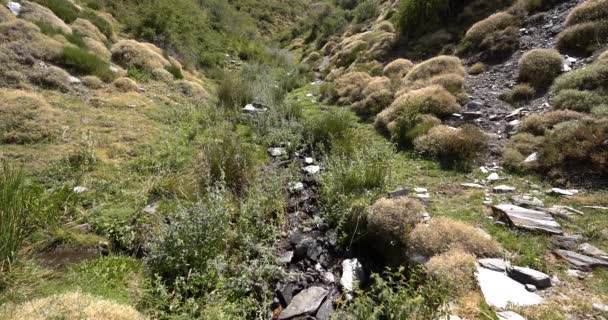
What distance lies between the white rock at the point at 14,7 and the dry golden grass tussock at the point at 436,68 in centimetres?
1409

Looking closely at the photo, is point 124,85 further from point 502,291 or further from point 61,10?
point 502,291

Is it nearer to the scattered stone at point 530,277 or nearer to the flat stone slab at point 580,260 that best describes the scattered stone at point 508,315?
the scattered stone at point 530,277

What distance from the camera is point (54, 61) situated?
368 inches

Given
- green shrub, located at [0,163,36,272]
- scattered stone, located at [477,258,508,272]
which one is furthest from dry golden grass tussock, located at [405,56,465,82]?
green shrub, located at [0,163,36,272]

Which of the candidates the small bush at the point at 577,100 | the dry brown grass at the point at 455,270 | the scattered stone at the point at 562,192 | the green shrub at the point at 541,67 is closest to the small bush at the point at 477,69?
the green shrub at the point at 541,67

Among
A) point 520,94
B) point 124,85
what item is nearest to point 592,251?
point 520,94

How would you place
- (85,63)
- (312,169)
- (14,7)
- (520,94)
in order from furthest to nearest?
1. (14,7)
2. (85,63)
3. (520,94)
4. (312,169)

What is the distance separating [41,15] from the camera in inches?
433

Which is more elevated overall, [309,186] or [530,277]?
[530,277]

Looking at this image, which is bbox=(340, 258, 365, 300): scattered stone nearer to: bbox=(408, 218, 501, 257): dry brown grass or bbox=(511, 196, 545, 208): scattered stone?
bbox=(408, 218, 501, 257): dry brown grass

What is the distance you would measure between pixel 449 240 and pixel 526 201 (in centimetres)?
198

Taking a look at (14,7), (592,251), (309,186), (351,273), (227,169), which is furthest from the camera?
(14,7)

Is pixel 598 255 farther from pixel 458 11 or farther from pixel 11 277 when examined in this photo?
pixel 458 11

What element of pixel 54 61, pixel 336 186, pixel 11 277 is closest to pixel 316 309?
pixel 336 186
